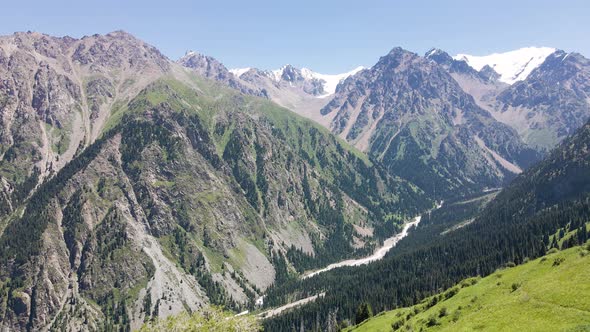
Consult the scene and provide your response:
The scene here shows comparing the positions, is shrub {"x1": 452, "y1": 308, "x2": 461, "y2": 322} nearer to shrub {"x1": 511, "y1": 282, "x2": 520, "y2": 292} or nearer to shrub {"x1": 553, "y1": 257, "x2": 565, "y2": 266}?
shrub {"x1": 511, "y1": 282, "x2": 520, "y2": 292}

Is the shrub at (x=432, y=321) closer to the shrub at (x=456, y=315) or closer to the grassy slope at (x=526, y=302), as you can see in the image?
the grassy slope at (x=526, y=302)

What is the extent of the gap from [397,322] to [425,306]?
24.6 feet

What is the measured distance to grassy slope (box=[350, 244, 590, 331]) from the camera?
55750 mm

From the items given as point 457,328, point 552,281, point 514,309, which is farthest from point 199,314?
point 552,281

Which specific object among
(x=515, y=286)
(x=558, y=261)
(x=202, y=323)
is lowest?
(x=515, y=286)

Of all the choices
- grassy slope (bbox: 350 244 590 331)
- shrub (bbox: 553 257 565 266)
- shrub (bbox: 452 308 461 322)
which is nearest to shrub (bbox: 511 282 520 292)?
grassy slope (bbox: 350 244 590 331)

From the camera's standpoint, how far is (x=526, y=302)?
6381 cm

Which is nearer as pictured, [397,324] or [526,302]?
[526,302]

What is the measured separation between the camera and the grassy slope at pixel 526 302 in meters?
55.8

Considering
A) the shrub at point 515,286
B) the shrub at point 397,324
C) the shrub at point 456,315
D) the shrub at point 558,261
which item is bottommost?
the shrub at point 397,324

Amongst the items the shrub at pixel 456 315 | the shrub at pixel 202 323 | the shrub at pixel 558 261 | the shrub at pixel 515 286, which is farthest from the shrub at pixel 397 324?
the shrub at pixel 202 323

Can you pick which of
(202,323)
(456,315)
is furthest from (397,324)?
(202,323)

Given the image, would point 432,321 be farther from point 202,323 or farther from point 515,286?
point 202,323

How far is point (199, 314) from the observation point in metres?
77.0
